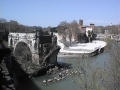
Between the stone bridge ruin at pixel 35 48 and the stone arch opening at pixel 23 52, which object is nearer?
the stone bridge ruin at pixel 35 48

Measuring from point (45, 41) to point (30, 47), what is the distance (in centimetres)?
143

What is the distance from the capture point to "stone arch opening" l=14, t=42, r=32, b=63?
14.7 m

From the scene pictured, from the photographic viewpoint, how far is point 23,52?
50.1 feet

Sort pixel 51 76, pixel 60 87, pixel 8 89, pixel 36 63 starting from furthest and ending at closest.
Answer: pixel 36 63 < pixel 51 76 < pixel 60 87 < pixel 8 89

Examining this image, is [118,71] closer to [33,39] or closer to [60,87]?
[60,87]

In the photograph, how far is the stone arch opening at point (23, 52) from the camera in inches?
580

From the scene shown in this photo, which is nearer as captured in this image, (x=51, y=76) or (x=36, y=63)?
(x=51, y=76)

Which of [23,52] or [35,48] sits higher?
[35,48]

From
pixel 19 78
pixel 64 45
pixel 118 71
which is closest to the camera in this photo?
pixel 118 71

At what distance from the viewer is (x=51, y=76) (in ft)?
43.1

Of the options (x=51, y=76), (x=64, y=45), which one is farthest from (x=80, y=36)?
(x=51, y=76)

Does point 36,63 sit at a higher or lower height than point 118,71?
lower

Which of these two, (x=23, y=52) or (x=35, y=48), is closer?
(x=35, y=48)

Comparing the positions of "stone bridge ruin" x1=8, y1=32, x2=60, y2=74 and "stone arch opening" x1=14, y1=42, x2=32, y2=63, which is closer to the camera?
"stone bridge ruin" x1=8, y1=32, x2=60, y2=74
